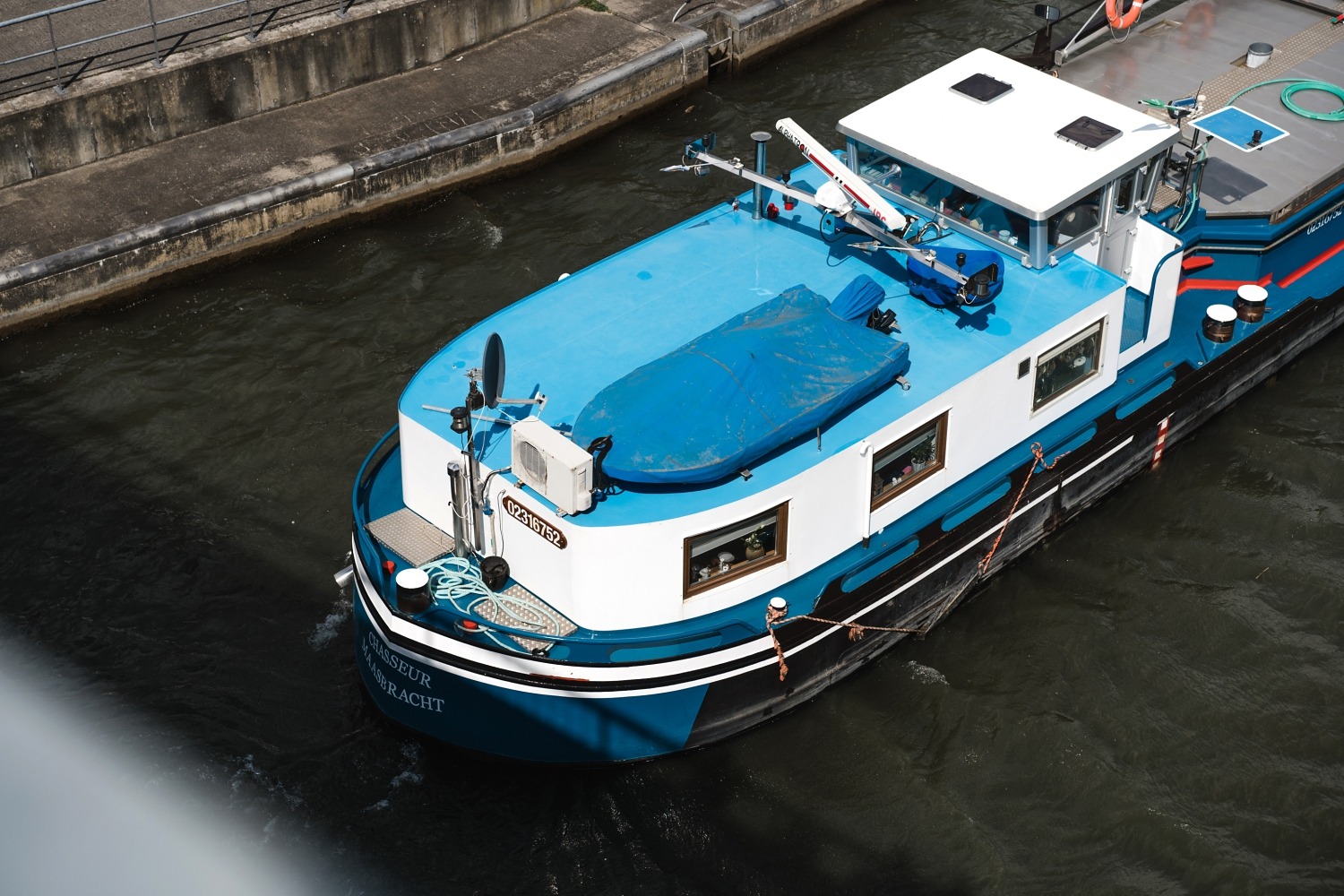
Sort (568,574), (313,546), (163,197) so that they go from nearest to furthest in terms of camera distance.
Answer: (568,574) → (313,546) → (163,197)

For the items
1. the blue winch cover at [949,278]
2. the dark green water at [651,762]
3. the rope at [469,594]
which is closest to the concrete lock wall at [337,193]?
the dark green water at [651,762]

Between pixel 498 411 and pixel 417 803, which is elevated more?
pixel 498 411

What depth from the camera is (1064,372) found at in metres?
15.3

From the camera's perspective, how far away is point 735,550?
44.0 ft

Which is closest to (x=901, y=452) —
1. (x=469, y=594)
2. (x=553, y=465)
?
(x=553, y=465)

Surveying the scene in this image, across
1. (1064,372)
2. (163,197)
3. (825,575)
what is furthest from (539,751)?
(163,197)

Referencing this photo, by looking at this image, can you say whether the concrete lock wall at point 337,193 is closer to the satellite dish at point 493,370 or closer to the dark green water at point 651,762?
the dark green water at point 651,762

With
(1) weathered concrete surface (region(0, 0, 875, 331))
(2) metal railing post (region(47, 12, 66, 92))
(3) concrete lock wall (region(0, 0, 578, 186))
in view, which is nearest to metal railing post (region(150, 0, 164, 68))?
(3) concrete lock wall (region(0, 0, 578, 186))

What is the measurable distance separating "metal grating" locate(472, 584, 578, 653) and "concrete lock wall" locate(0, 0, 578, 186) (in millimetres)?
10969

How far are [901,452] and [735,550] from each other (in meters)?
1.85

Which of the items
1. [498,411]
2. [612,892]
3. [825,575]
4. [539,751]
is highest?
[498,411]

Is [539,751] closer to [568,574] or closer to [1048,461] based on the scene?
[568,574]

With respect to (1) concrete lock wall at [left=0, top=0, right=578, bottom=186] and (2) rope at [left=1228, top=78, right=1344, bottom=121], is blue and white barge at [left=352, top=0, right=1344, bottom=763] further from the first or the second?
(1) concrete lock wall at [left=0, top=0, right=578, bottom=186]

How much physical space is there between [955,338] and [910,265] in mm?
803
